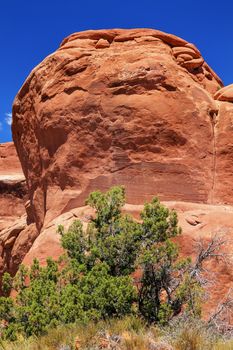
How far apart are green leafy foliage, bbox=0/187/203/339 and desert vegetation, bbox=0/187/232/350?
0.02 m

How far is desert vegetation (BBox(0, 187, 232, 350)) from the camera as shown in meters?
7.79

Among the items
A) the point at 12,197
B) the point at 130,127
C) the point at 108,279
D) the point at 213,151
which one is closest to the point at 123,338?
the point at 108,279

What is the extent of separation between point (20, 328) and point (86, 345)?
1.74 meters

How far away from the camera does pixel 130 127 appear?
12.8 metres

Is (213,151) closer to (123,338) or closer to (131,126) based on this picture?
A: (131,126)

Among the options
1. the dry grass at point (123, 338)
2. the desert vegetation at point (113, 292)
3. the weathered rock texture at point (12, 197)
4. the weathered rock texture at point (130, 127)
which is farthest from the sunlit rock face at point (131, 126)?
the weathered rock texture at point (12, 197)

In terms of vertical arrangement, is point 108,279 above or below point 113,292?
above

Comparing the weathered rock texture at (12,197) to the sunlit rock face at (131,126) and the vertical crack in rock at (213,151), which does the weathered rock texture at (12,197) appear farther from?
the vertical crack in rock at (213,151)

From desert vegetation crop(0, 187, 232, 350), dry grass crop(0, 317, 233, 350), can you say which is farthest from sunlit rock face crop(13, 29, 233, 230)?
dry grass crop(0, 317, 233, 350)

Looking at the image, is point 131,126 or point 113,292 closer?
point 113,292

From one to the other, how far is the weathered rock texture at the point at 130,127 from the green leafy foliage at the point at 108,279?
2055 millimetres

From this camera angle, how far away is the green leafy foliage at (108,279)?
27.9 ft

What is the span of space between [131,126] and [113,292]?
210 inches

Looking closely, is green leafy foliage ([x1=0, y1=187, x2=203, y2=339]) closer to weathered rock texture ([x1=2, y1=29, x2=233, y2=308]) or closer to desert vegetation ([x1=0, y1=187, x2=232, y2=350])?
desert vegetation ([x1=0, y1=187, x2=232, y2=350])
